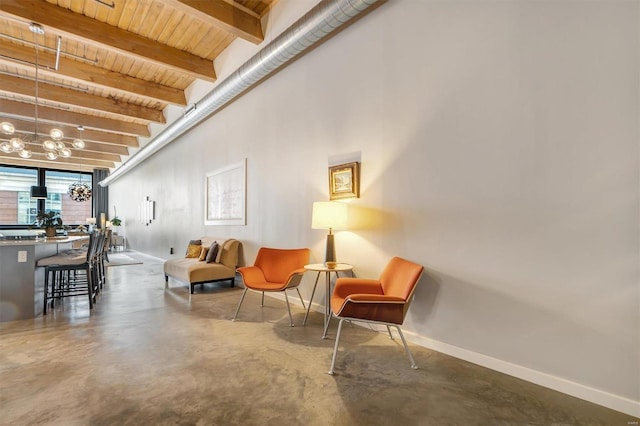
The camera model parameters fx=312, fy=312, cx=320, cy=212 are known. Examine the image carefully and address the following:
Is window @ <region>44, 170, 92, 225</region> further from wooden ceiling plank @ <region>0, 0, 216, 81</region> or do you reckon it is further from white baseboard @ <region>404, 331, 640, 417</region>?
white baseboard @ <region>404, 331, 640, 417</region>

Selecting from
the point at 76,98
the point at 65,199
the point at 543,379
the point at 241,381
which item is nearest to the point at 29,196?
the point at 65,199

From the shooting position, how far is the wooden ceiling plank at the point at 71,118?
22.8ft

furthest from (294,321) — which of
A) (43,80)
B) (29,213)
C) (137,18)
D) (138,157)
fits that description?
(29,213)

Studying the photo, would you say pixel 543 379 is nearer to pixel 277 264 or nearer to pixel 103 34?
pixel 277 264

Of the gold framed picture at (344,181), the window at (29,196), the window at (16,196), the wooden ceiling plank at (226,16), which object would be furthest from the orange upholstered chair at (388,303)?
the window at (16,196)

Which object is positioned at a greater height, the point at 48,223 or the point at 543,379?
the point at 48,223

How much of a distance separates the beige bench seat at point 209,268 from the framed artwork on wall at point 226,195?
19.9 inches

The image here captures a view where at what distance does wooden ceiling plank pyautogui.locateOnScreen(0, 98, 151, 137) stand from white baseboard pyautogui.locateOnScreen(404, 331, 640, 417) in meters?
9.13

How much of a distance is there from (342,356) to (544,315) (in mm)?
1538

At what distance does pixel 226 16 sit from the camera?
158 inches

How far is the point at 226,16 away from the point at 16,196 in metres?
13.8

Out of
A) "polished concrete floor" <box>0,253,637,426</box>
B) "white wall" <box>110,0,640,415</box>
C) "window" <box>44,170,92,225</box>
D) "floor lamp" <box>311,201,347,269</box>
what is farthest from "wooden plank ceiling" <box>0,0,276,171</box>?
"window" <box>44,170,92,225</box>

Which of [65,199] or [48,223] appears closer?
[48,223]

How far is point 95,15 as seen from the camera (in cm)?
425
